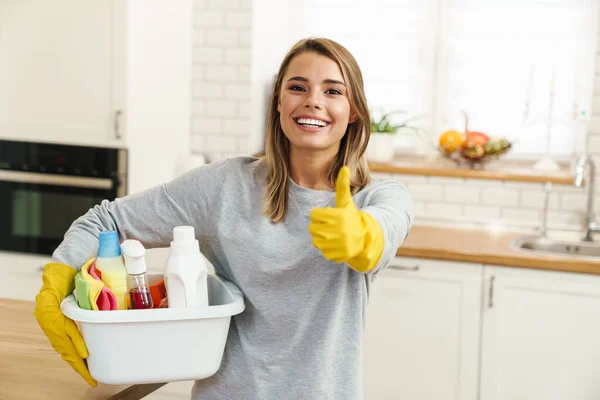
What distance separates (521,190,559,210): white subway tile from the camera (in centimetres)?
323

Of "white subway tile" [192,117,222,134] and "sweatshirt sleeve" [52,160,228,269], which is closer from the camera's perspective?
"sweatshirt sleeve" [52,160,228,269]

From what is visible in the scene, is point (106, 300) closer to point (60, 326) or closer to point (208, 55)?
point (60, 326)

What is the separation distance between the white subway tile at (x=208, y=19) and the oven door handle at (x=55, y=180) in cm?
78

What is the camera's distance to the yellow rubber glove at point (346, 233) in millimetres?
1156

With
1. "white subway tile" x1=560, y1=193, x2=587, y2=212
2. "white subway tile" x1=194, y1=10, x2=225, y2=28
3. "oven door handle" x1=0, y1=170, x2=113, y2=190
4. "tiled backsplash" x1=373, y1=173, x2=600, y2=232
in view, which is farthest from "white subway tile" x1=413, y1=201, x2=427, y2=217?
"oven door handle" x1=0, y1=170, x2=113, y2=190

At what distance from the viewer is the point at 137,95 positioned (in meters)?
3.10

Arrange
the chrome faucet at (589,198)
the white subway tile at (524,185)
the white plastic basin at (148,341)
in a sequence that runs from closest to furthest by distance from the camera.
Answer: the white plastic basin at (148,341) < the chrome faucet at (589,198) < the white subway tile at (524,185)

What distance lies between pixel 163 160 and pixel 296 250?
6.12 feet

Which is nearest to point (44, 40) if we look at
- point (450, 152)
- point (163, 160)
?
point (163, 160)

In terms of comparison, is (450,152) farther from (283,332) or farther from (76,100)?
(283,332)

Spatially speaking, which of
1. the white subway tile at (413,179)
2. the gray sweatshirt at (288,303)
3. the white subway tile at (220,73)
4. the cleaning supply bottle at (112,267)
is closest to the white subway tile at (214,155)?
the white subway tile at (220,73)

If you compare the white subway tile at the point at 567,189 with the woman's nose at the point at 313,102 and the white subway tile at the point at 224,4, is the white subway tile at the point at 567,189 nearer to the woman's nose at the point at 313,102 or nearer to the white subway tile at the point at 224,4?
the white subway tile at the point at 224,4

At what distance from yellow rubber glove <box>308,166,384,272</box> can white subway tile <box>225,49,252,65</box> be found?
220cm

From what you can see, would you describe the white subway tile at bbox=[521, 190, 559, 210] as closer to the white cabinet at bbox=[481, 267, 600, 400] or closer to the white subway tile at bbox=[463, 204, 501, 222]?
the white subway tile at bbox=[463, 204, 501, 222]
